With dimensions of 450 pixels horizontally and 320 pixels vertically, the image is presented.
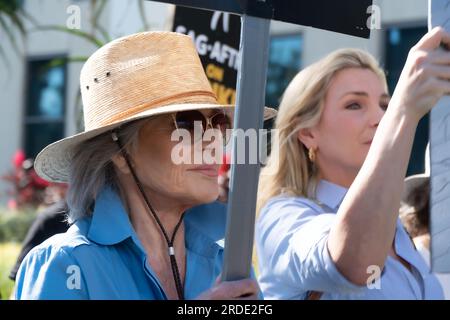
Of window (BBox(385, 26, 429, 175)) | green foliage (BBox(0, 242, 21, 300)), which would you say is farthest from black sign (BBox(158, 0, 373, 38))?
window (BBox(385, 26, 429, 175))

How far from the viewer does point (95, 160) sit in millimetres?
2221

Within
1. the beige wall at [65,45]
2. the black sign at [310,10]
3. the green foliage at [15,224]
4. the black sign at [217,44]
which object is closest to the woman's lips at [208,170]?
the black sign at [310,10]

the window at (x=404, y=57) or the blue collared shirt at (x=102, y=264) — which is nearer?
the blue collared shirt at (x=102, y=264)

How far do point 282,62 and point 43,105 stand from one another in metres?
4.74

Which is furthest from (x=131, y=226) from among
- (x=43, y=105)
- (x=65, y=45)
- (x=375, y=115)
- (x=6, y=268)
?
(x=43, y=105)

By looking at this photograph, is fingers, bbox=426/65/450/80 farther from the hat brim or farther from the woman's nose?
the woman's nose

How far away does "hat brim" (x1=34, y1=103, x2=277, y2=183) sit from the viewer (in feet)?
A: 6.89

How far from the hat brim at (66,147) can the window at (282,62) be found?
326 inches

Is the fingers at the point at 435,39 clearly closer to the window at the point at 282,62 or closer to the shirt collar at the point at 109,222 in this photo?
the shirt collar at the point at 109,222

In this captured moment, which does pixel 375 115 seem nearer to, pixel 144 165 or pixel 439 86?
pixel 144 165

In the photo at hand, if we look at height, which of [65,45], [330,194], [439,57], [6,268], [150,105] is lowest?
[6,268]

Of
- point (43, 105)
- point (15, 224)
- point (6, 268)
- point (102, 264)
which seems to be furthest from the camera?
point (43, 105)

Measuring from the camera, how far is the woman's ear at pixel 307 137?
2.87 m
